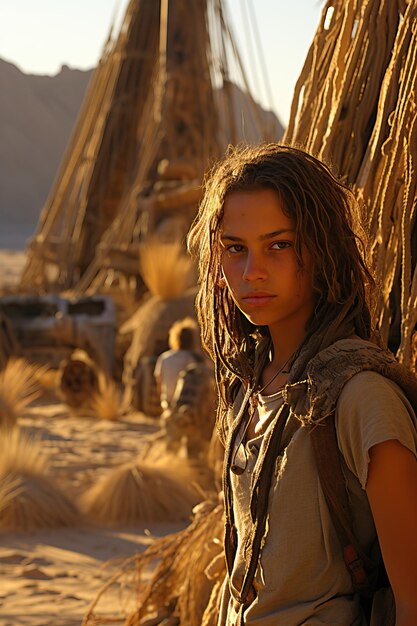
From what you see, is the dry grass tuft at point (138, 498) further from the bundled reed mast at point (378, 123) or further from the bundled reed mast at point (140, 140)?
the bundled reed mast at point (140, 140)

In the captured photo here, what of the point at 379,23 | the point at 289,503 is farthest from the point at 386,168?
the point at 289,503

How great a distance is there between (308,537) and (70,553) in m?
3.69

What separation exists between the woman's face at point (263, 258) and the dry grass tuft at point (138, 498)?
407 centimetres

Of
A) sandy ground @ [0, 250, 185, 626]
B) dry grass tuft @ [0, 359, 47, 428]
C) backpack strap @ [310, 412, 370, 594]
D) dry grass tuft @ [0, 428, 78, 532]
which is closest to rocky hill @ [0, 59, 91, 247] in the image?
dry grass tuft @ [0, 359, 47, 428]

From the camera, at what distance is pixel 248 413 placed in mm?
1852

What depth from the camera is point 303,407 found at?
1.63 metres

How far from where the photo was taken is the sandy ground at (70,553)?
4.18m

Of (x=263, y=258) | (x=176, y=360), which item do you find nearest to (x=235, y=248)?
(x=263, y=258)

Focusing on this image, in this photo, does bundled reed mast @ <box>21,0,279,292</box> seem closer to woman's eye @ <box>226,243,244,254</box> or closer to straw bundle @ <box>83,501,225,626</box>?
straw bundle @ <box>83,501,225,626</box>

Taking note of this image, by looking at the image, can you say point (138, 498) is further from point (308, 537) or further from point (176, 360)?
point (308, 537)

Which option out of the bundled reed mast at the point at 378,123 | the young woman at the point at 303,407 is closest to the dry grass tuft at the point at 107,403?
the bundled reed mast at the point at 378,123

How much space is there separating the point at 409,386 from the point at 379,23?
137 centimetres

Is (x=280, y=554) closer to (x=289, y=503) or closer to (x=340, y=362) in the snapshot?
(x=289, y=503)

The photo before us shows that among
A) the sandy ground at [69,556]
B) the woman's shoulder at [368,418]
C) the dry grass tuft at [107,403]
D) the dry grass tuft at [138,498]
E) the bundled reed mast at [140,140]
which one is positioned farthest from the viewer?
the bundled reed mast at [140,140]
